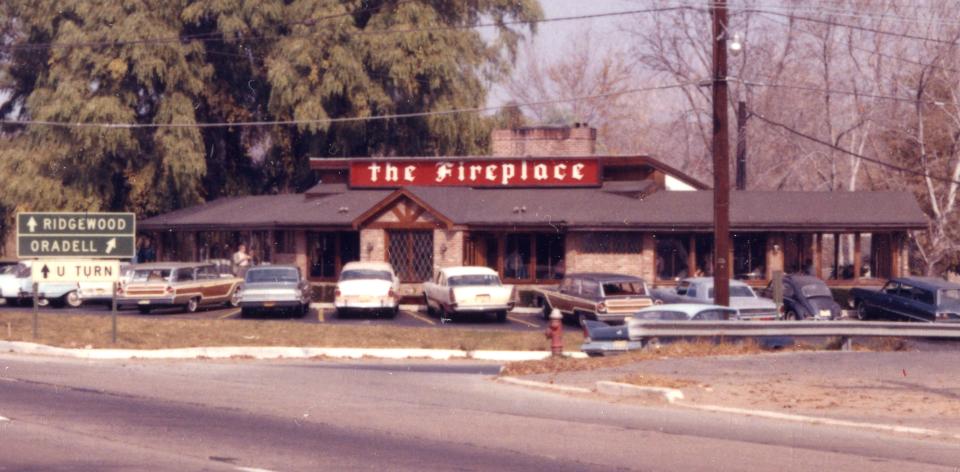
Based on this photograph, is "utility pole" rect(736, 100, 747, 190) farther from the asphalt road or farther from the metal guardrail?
the asphalt road

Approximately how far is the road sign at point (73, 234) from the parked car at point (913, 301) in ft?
67.7

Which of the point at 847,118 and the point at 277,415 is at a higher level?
the point at 847,118

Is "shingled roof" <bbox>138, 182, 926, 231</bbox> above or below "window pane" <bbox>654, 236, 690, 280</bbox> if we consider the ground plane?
above

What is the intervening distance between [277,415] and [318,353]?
11700 mm

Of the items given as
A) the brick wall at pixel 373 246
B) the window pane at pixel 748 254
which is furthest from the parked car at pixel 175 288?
the window pane at pixel 748 254

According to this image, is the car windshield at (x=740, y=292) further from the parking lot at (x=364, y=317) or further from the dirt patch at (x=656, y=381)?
the dirt patch at (x=656, y=381)

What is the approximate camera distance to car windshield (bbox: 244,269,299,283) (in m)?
37.0

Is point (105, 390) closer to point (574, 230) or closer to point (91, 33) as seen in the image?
point (574, 230)

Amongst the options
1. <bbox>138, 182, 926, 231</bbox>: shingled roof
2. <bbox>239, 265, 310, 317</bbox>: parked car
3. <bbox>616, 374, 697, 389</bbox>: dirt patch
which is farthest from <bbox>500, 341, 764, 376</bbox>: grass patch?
<bbox>138, 182, 926, 231</bbox>: shingled roof

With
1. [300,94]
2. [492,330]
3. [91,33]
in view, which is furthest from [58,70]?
[492,330]

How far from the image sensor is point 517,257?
4300cm

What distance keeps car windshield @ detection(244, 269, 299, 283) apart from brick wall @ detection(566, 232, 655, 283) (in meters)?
9.55

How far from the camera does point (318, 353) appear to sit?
27547 millimetres

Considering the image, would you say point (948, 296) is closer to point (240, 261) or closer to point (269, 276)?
point (269, 276)
